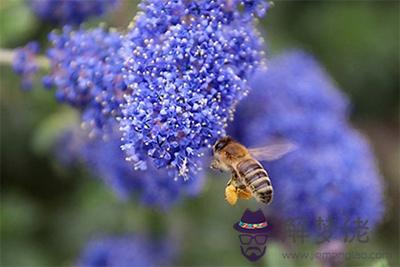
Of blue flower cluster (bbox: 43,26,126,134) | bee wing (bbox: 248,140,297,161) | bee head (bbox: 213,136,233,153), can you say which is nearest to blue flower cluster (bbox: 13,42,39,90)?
blue flower cluster (bbox: 43,26,126,134)


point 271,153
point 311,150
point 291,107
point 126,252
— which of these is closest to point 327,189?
point 311,150

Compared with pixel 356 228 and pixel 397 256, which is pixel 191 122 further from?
pixel 397 256

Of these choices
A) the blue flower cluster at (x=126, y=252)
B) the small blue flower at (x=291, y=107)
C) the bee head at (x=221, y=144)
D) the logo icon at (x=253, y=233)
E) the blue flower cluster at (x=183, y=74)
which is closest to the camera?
the blue flower cluster at (x=183, y=74)

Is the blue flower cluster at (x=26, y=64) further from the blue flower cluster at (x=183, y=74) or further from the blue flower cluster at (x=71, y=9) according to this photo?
the blue flower cluster at (x=183, y=74)

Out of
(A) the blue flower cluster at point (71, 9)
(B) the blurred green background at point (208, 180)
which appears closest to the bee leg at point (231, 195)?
(B) the blurred green background at point (208, 180)

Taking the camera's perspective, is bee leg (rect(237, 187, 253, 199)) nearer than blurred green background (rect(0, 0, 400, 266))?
Yes

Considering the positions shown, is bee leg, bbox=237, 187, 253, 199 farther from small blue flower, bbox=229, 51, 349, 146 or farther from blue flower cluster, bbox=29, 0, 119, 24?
blue flower cluster, bbox=29, 0, 119, 24
